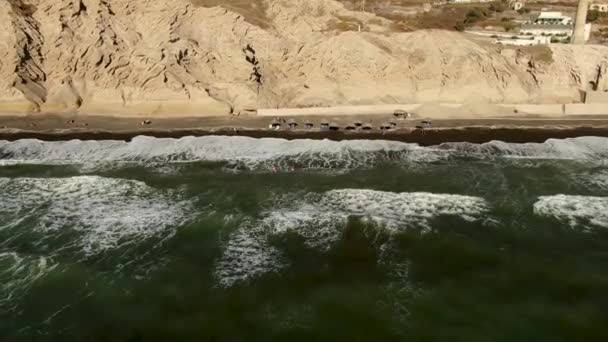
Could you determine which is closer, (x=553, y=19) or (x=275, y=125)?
(x=275, y=125)

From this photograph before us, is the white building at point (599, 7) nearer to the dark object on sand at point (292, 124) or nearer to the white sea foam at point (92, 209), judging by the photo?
the dark object on sand at point (292, 124)

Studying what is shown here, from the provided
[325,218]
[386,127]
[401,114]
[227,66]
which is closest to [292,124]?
[386,127]

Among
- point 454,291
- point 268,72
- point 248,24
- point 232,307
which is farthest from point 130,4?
point 454,291

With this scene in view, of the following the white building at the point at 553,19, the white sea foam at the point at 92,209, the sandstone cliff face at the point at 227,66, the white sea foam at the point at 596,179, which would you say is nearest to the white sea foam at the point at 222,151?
the white sea foam at the point at 92,209

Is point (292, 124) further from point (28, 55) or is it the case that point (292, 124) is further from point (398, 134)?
point (28, 55)

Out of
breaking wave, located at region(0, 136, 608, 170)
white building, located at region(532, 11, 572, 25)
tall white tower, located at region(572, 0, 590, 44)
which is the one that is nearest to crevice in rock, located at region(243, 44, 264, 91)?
breaking wave, located at region(0, 136, 608, 170)

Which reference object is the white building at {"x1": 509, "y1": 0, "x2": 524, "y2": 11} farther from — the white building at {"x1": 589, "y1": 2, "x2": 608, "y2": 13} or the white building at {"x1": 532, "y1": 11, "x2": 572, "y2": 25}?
the white building at {"x1": 532, "y1": 11, "x2": 572, "y2": 25}

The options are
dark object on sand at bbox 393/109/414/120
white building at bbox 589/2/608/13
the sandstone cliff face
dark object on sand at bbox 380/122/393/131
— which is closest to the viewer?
dark object on sand at bbox 380/122/393/131

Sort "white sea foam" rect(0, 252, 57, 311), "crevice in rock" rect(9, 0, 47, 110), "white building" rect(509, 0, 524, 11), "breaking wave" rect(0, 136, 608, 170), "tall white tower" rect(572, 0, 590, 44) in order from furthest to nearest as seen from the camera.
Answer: "white building" rect(509, 0, 524, 11) < "tall white tower" rect(572, 0, 590, 44) < "crevice in rock" rect(9, 0, 47, 110) < "breaking wave" rect(0, 136, 608, 170) < "white sea foam" rect(0, 252, 57, 311)
